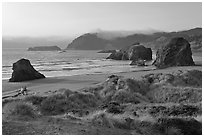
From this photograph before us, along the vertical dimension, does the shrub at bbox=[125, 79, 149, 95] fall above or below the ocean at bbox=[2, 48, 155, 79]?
above

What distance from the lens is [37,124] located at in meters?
9.54

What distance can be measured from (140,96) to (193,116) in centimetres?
475

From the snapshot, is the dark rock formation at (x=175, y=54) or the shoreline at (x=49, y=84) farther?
the dark rock formation at (x=175, y=54)

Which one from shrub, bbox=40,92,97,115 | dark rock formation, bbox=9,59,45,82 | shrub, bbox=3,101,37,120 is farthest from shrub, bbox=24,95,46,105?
dark rock formation, bbox=9,59,45,82

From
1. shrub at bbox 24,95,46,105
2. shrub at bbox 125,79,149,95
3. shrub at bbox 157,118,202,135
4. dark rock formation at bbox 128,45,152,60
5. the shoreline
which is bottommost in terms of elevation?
the shoreline

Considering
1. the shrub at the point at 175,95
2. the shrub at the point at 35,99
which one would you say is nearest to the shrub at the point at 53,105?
the shrub at the point at 35,99

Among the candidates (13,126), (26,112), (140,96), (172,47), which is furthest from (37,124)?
(172,47)

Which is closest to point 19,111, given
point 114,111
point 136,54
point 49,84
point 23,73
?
point 114,111

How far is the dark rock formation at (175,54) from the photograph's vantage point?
45.1 m

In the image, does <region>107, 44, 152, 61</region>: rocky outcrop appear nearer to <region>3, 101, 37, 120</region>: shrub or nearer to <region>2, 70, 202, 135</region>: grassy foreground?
<region>2, 70, 202, 135</region>: grassy foreground

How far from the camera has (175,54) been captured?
4666 cm

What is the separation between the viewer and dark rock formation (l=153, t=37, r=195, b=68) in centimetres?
4513

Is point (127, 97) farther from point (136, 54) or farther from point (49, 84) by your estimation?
point (136, 54)

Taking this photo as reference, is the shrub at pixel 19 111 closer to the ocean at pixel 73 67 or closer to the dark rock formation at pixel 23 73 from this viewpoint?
the dark rock formation at pixel 23 73
